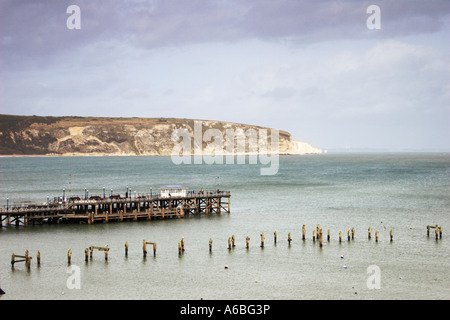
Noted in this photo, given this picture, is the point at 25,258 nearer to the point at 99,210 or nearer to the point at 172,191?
the point at 99,210

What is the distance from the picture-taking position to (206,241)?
52.3m

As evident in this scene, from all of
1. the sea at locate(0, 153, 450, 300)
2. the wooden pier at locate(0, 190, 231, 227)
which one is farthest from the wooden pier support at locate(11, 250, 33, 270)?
the wooden pier at locate(0, 190, 231, 227)

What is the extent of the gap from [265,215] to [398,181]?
207ft

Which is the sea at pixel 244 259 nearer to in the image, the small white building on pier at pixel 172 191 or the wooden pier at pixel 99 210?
the wooden pier at pixel 99 210

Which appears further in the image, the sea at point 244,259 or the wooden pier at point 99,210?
the wooden pier at point 99,210

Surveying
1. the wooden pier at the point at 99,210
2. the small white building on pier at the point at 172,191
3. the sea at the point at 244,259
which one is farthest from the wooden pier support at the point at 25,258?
the small white building on pier at the point at 172,191

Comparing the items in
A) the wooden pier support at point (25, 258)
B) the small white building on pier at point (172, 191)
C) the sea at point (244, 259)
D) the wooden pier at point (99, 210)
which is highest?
the small white building on pier at point (172, 191)

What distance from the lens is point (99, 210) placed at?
221 ft

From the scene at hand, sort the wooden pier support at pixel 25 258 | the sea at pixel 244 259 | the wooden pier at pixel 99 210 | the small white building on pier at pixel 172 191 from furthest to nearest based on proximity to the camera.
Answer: the small white building on pier at pixel 172 191, the wooden pier at pixel 99 210, the wooden pier support at pixel 25 258, the sea at pixel 244 259

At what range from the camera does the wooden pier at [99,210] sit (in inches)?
2450

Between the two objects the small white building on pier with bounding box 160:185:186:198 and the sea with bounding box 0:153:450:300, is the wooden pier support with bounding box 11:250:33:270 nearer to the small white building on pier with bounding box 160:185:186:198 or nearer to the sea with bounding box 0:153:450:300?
the sea with bounding box 0:153:450:300

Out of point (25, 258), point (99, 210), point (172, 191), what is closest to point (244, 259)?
point (25, 258)
